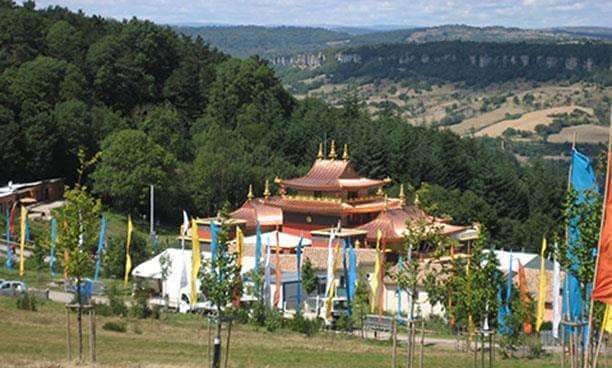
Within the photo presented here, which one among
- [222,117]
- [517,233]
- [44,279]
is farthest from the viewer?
[222,117]

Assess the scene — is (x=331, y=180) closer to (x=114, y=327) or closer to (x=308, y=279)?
(x=308, y=279)

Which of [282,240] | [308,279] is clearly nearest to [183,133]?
[282,240]

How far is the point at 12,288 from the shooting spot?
4947 cm

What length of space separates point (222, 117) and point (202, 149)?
1717 cm

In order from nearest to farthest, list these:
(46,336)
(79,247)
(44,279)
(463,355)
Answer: (79,247)
(46,336)
(463,355)
(44,279)

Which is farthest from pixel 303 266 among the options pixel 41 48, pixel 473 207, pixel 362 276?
pixel 41 48

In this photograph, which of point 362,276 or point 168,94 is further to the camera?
point 168,94

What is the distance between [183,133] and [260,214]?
3042 centimetres

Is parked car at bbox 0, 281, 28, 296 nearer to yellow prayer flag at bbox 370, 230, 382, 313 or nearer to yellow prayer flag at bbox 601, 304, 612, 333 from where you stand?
yellow prayer flag at bbox 370, 230, 382, 313

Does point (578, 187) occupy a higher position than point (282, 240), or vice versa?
point (578, 187)

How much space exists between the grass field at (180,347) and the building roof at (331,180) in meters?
24.1

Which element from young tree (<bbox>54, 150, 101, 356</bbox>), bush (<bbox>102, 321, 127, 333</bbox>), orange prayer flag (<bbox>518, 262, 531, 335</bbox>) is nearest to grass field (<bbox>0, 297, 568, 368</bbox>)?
bush (<bbox>102, 321, 127, 333</bbox>)

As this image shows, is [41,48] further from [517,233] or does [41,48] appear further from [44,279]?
[44,279]

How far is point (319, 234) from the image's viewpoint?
64.9 metres
